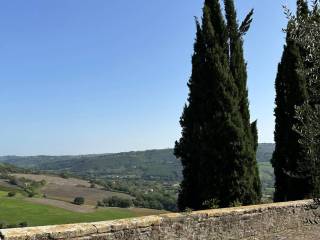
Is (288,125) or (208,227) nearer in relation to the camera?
(208,227)

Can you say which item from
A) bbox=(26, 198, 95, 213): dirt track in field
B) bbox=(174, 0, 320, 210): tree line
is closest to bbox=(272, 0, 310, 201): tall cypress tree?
bbox=(174, 0, 320, 210): tree line

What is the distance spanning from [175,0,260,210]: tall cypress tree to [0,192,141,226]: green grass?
40.6 metres

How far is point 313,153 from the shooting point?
8852 millimetres

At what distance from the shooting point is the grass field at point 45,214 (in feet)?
200

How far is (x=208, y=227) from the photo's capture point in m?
11.7

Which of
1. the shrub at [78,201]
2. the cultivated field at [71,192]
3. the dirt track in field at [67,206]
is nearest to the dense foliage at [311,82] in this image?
the dirt track in field at [67,206]

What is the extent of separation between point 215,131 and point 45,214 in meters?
54.4

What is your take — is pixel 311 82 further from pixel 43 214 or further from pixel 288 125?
pixel 43 214

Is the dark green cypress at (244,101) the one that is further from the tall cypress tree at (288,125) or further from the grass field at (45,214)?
the grass field at (45,214)

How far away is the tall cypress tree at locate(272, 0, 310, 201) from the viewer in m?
21.1

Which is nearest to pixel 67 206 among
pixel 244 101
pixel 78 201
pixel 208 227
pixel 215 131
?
pixel 78 201

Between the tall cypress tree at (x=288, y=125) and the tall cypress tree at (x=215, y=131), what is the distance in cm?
228

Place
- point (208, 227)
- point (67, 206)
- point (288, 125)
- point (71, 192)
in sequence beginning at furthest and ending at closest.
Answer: point (71, 192) < point (67, 206) < point (288, 125) < point (208, 227)

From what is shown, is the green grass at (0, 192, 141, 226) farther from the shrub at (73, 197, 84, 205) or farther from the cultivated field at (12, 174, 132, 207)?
the cultivated field at (12, 174, 132, 207)
